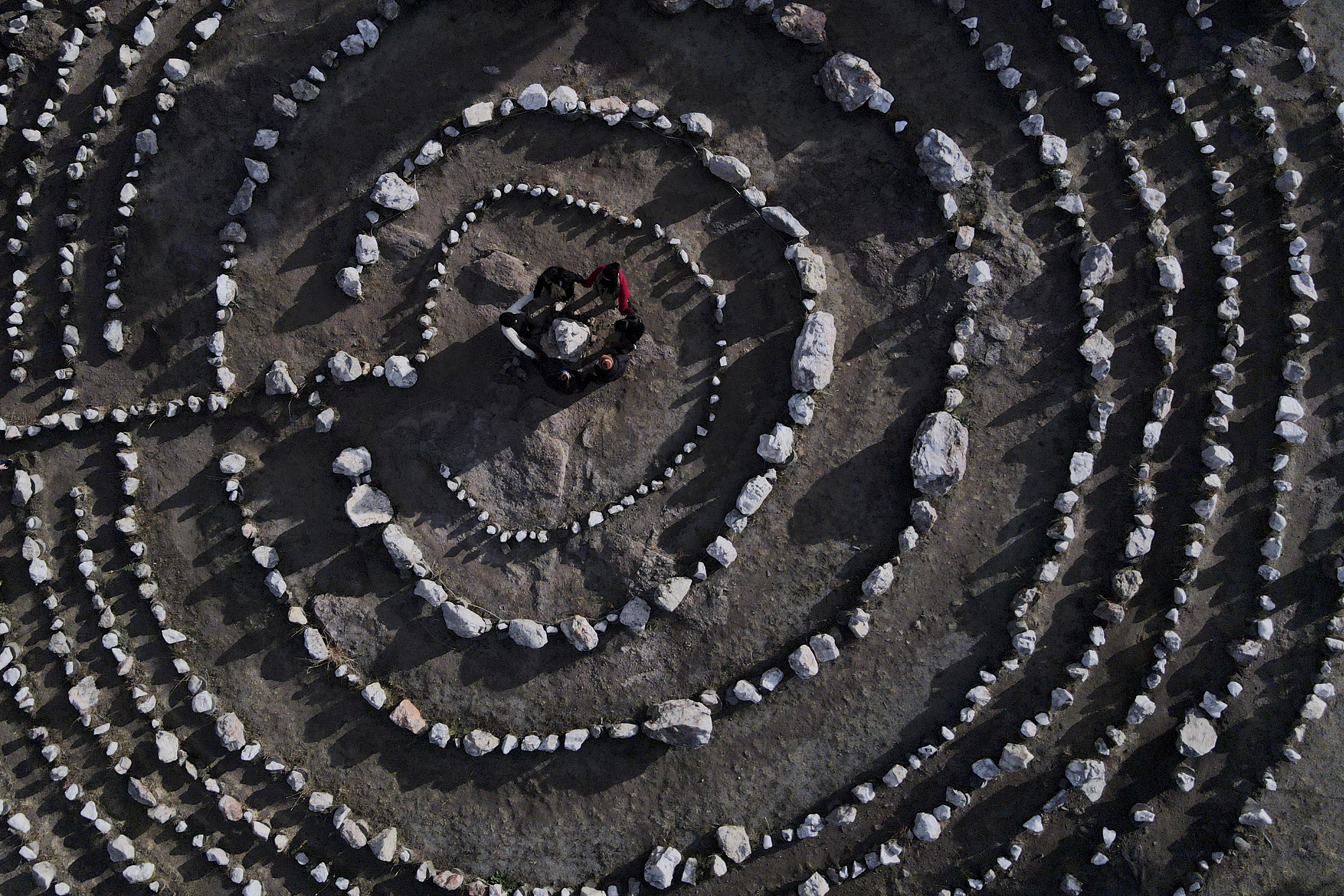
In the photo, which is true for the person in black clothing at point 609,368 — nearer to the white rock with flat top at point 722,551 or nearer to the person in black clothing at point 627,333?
the person in black clothing at point 627,333

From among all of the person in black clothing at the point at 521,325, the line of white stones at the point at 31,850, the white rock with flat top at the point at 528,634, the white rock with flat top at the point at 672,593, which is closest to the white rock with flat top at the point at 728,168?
the person in black clothing at the point at 521,325

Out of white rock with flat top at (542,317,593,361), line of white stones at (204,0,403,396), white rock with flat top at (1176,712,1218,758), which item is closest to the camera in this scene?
white rock with flat top at (542,317,593,361)

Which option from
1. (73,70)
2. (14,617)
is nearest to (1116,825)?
(14,617)

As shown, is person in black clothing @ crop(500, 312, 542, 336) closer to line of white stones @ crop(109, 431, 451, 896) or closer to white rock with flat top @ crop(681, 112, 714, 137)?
white rock with flat top @ crop(681, 112, 714, 137)

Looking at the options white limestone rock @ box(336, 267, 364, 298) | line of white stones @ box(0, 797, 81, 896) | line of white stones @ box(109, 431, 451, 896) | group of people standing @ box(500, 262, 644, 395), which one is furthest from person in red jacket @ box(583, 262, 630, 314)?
line of white stones @ box(0, 797, 81, 896)

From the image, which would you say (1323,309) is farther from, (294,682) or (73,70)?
(73,70)
